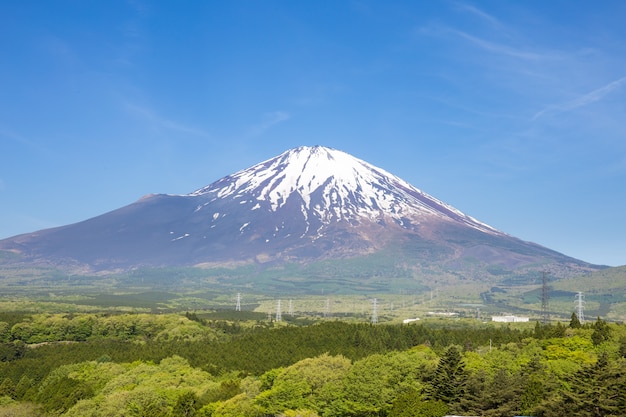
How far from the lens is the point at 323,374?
80.2m

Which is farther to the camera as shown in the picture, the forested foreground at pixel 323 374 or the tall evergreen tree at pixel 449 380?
the tall evergreen tree at pixel 449 380

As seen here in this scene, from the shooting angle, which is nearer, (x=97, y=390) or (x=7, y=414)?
(x=7, y=414)

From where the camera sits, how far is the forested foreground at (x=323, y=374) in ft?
210

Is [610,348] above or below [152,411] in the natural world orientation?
above

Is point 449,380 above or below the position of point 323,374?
above

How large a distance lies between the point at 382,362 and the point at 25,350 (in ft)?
269

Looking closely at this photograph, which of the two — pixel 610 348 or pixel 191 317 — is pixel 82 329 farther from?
pixel 610 348

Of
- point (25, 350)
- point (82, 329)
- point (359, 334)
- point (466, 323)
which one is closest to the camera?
point (359, 334)

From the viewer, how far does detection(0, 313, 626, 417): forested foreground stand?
210 ft

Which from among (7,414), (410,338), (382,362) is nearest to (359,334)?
(410,338)

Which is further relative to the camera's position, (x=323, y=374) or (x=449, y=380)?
(x=323, y=374)

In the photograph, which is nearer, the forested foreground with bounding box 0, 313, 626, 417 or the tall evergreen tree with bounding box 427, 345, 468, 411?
the forested foreground with bounding box 0, 313, 626, 417

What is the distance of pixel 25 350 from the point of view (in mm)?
129375

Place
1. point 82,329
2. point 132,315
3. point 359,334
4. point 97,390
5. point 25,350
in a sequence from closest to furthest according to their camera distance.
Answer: point 97,390
point 359,334
point 25,350
point 82,329
point 132,315
